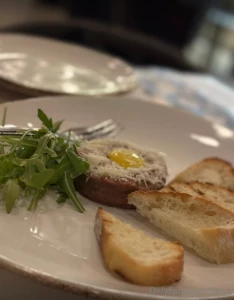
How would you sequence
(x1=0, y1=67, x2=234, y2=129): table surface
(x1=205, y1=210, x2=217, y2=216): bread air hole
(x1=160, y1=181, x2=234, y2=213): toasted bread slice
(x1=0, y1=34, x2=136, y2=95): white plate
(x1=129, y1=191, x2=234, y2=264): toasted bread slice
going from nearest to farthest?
(x1=129, y1=191, x2=234, y2=264): toasted bread slice
(x1=205, y1=210, x2=217, y2=216): bread air hole
(x1=160, y1=181, x2=234, y2=213): toasted bread slice
(x1=0, y1=34, x2=136, y2=95): white plate
(x1=0, y1=67, x2=234, y2=129): table surface

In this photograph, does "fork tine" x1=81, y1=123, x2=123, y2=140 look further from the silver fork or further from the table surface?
the table surface

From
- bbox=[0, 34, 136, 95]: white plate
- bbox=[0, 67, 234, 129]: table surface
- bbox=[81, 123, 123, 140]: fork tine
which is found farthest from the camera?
bbox=[0, 67, 234, 129]: table surface

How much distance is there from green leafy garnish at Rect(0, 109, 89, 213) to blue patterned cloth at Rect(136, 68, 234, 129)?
1116mm

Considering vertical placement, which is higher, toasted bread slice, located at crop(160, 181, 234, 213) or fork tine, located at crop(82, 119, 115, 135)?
toasted bread slice, located at crop(160, 181, 234, 213)

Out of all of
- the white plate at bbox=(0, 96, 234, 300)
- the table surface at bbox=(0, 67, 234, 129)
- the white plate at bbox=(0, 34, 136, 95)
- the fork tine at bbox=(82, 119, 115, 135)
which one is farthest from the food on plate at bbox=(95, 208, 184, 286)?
the table surface at bbox=(0, 67, 234, 129)

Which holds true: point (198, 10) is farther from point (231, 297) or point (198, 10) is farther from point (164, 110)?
point (231, 297)

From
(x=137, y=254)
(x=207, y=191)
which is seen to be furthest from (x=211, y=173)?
(x=137, y=254)

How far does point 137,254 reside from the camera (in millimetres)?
1174

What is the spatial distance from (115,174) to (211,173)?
0.46 m

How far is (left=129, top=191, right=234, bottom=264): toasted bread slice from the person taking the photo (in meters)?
1.29

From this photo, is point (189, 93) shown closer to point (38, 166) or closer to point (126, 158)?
point (126, 158)

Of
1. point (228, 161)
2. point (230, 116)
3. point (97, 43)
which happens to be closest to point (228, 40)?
point (97, 43)

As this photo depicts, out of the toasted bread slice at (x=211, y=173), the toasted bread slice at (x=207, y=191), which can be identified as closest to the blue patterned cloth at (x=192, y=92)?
the toasted bread slice at (x=211, y=173)

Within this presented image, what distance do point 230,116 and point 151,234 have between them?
1.31 metres
